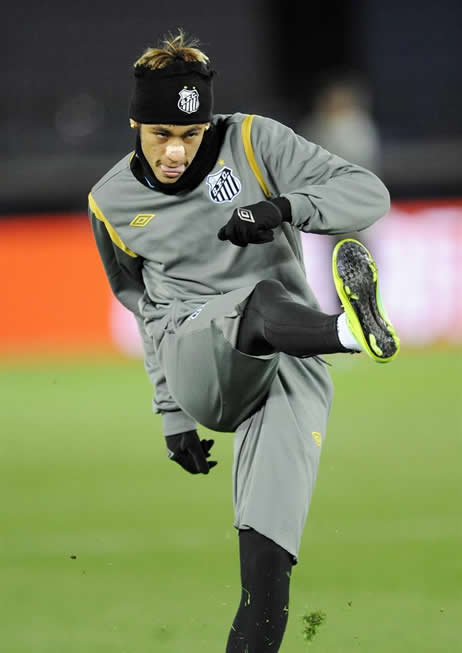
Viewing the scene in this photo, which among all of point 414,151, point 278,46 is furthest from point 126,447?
point 278,46

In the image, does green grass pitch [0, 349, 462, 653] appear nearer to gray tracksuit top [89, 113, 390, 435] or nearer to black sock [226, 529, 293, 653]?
black sock [226, 529, 293, 653]

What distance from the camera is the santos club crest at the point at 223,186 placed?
14.6 ft

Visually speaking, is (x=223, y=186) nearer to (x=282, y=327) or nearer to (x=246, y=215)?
(x=246, y=215)

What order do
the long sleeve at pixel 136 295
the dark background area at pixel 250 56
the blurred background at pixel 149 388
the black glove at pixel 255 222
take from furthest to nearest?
1. the dark background area at pixel 250 56
2. the blurred background at pixel 149 388
3. the long sleeve at pixel 136 295
4. the black glove at pixel 255 222

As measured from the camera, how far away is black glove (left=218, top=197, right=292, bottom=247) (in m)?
3.97

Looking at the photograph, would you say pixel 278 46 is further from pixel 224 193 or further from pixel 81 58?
pixel 224 193

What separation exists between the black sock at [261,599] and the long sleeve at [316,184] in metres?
1.06

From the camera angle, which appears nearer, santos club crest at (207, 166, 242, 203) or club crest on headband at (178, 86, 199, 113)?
club crest on headband at (178, 86, 199, 113)

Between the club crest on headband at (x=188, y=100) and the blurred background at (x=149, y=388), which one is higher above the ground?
the club crest on headband at (x=188, y=100)

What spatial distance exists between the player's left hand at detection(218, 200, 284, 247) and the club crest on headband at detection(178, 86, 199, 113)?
1.73 ft

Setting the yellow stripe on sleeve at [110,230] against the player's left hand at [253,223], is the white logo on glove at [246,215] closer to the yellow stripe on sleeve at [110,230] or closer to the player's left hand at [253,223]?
the player's left hand at [253,223]

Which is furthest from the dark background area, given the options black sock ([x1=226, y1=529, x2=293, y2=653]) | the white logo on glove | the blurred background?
black sock ([x1=226, y1=529, x2=293, y2=653])

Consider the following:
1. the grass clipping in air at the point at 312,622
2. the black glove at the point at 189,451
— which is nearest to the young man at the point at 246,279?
the black glove at the point at 189,451

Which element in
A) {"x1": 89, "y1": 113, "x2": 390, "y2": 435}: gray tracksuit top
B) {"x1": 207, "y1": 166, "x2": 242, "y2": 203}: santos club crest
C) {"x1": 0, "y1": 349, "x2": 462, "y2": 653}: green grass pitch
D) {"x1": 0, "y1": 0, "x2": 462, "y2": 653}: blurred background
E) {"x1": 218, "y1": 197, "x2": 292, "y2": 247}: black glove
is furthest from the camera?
{"x1": 0, "y1": 0, "x2": 462, "y2": 653}: blurred background
